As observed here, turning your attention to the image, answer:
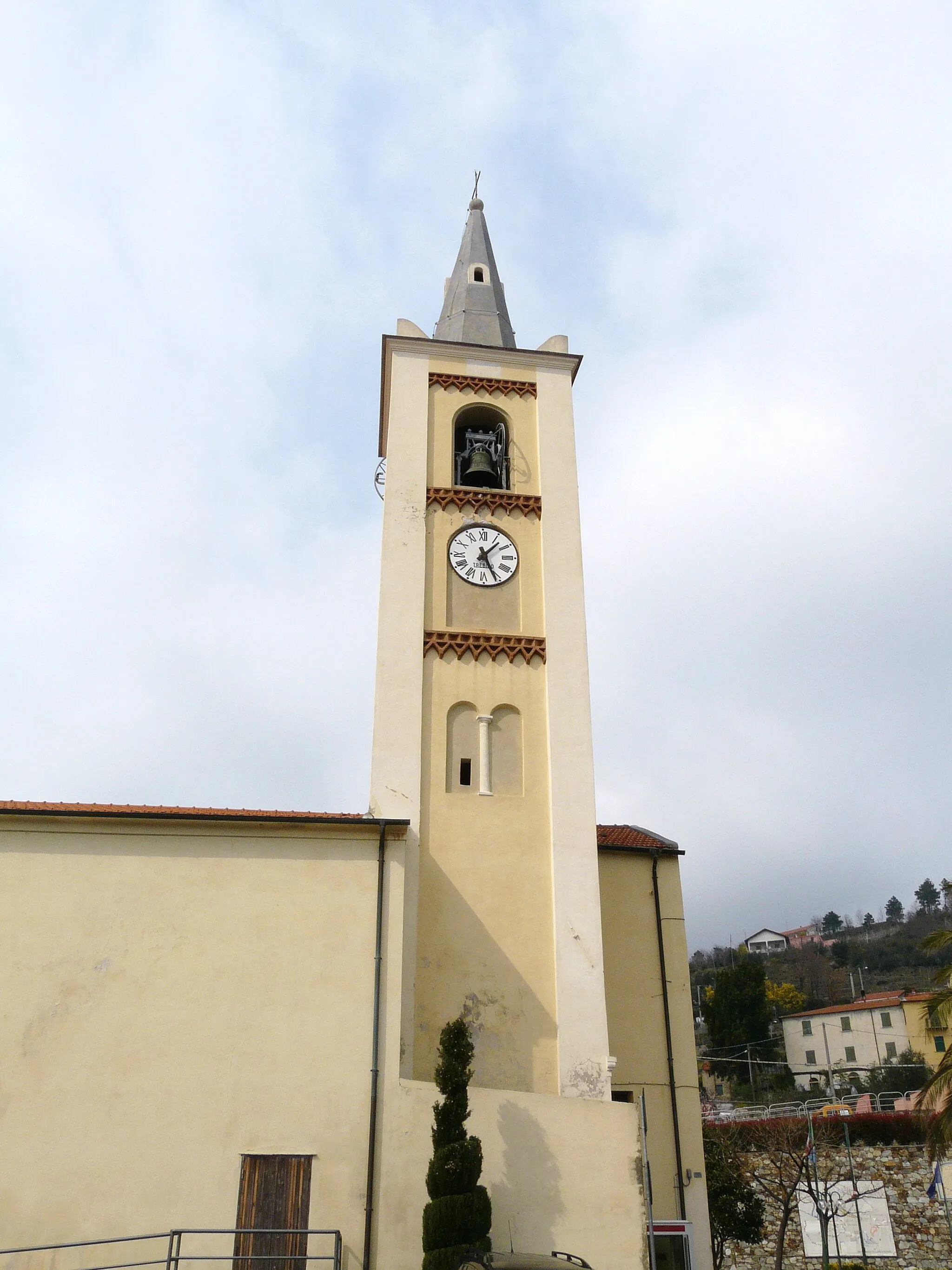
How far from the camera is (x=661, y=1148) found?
1828cm

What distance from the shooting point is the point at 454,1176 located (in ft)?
39.8

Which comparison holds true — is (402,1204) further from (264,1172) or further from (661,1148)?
(661,1148)

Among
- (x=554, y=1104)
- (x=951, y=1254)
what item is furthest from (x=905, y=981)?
(x=554, y=1104)

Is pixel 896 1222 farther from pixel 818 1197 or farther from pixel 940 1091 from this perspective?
pixel 940 1091

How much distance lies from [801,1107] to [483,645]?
123ft

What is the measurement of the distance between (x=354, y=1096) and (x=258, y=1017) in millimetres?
1595

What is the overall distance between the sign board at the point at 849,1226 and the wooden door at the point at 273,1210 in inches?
1074

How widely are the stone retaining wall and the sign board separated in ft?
0.55

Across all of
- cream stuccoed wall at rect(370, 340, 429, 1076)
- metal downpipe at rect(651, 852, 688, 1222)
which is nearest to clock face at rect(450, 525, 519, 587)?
cream stuccoed wall at rect(370, 340, 429, 1076)

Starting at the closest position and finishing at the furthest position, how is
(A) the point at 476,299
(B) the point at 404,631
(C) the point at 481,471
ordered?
(B) the point at 404,631, (C) the point at 481,471, (A) the point at 476,299

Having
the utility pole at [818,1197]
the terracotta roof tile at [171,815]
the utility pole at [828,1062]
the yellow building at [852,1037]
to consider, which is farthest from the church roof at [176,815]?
the yellow building at [852,1037]

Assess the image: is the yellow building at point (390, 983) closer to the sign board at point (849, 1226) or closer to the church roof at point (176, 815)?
the church roof at point (176, 815)

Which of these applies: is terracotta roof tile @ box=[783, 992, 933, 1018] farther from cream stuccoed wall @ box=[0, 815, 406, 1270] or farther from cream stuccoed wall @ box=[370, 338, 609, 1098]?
cream stuccoed wall @ box=[0, 815, 406, 1270]

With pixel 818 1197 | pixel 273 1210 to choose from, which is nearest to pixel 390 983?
pixel 273 1210
